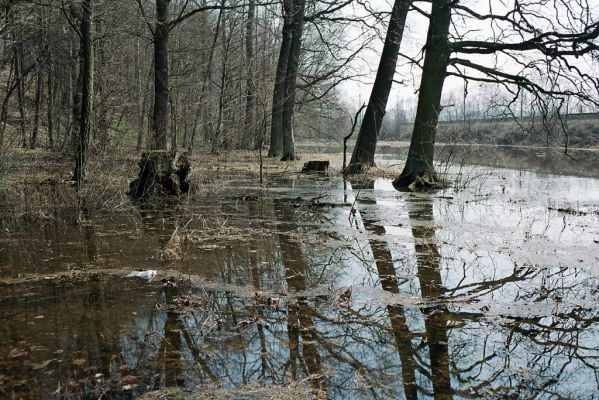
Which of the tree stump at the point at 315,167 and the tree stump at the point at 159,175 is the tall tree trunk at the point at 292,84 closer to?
the tree stump at the point at 315,167

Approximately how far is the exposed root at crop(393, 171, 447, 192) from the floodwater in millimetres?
4687

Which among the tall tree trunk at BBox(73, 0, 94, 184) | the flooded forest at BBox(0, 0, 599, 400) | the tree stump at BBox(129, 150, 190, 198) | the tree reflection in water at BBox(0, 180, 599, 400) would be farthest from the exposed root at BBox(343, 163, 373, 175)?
the tree reflection in water at BBox(0, 180, 599, 400)

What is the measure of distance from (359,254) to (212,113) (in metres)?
20.9

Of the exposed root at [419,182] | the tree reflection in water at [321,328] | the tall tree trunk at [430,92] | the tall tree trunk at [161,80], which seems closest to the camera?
the tree reflection in water at [321,328]

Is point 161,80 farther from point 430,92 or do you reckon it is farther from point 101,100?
point 430,92

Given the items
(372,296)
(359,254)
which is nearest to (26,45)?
(359,254)

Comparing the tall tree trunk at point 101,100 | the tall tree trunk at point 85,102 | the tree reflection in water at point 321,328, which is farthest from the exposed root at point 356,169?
the tree reflection in water at point 321,328

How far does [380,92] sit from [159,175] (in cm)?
892

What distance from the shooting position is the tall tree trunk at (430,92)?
46.5 feet

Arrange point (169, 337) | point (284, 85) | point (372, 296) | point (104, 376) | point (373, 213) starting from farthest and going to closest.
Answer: point (284, 85)
point (373, 213)
point (372, 296)
point (169, 337)
point (104, 376)

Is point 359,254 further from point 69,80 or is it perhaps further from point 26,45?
point 69,80

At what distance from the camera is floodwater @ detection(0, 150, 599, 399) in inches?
144

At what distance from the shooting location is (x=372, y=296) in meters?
5.37

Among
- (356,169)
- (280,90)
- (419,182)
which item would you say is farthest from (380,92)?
(280,90)
